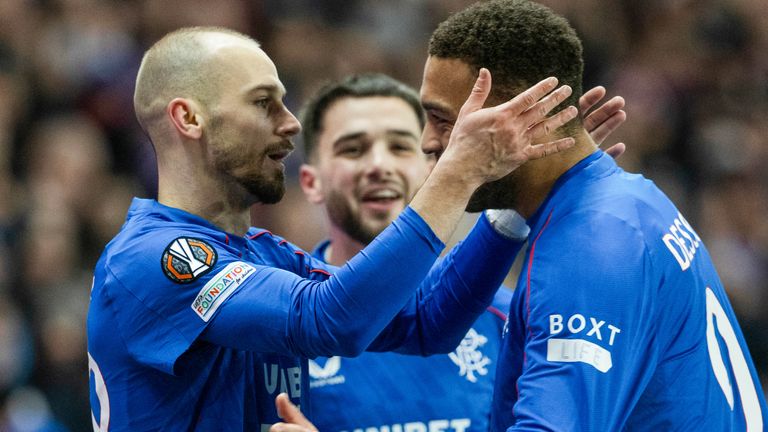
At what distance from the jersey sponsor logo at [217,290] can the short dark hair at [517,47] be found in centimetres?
A: 102

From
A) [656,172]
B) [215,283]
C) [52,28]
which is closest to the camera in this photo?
[215,283]

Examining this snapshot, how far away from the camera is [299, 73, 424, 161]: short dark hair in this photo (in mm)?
5625

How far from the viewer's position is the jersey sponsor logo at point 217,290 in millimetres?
3484

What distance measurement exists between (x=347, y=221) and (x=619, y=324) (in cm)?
244

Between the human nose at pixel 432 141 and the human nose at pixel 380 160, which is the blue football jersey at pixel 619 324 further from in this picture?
the human nose at pixel 380 160

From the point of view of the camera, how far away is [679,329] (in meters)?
3.26

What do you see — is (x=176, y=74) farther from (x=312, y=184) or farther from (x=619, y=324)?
(x=619, y=324)

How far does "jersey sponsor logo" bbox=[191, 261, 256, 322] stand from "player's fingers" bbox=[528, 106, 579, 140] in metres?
1.02

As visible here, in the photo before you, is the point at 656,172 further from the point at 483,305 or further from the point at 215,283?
the point at 215,283

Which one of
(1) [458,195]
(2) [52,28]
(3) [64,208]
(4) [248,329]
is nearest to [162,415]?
(4) [248,329]

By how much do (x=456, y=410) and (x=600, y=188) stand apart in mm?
1710

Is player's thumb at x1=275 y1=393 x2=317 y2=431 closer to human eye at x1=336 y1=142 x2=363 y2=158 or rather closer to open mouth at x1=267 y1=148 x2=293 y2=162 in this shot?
open mouth at x1=267 y1=148 x2=293 y2=162

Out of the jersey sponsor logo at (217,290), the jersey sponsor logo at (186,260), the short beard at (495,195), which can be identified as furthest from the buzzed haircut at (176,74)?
the short beard at (495,195)

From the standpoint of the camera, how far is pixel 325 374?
475cm
